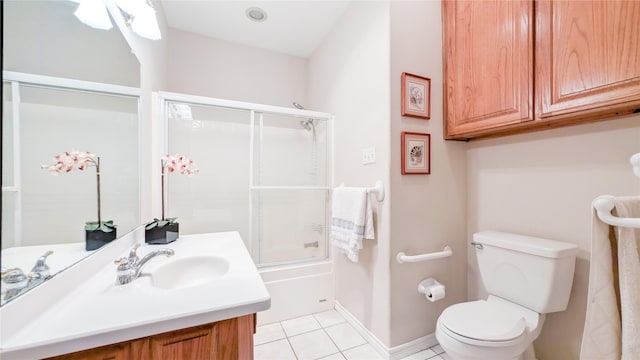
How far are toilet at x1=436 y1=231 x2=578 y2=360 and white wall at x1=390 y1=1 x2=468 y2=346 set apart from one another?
0.31m

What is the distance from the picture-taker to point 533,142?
1.49m

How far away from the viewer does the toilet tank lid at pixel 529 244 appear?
1.22 m

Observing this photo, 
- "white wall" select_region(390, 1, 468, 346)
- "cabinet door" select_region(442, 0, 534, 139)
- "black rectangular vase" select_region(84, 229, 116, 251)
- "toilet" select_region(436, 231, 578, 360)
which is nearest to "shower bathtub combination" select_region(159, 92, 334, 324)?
"white wall" select_region(390, 1, 468, 346)

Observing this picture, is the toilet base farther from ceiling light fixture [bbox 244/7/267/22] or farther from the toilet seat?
ceiling light fixture [bbox 244/7/267/22]

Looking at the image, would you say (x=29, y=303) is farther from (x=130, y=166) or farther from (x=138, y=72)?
(x=138, y=72)

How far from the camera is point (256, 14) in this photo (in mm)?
2158

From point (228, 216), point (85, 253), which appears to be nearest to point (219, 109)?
point (228, 216)

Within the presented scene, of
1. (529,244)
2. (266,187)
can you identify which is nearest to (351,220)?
(266,187)

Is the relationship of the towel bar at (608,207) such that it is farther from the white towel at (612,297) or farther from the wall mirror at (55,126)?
the wall mirror at (55,126)

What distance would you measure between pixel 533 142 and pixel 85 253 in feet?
7.44

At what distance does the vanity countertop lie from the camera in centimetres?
54

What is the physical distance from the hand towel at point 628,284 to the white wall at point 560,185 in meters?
0.50

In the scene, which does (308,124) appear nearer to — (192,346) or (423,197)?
(423,197)

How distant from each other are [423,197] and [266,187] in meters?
1.29
